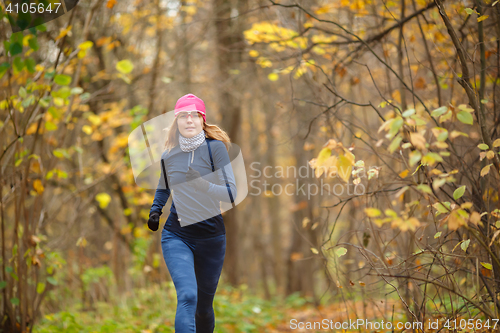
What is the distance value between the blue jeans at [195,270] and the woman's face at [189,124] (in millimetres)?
818

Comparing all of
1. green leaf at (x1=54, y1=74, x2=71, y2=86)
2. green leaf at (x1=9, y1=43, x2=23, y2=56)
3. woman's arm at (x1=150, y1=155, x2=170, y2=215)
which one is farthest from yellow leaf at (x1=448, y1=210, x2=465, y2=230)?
green leaf at (x1=9, y1=43, x2=23, y2=56)

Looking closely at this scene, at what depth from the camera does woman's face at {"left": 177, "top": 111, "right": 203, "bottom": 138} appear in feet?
9.76

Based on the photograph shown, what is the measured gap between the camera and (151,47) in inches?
368

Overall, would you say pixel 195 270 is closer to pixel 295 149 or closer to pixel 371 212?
pixel 371 212

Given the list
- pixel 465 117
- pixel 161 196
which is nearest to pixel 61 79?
pixel 161 196

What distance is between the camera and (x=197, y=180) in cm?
286

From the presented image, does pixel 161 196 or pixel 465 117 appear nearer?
pixel 465 117

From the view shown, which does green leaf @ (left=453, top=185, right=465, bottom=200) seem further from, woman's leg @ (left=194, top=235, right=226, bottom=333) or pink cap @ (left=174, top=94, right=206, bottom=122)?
pink cap @ (left=174, top=94, right=206, bottom=122)

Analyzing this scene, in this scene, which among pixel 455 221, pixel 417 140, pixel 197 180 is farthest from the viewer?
pixel 197 180

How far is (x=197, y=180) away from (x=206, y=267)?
73 cm

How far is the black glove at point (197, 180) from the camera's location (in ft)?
9.32

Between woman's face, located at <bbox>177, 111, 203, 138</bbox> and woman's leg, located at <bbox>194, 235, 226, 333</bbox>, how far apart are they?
882mm

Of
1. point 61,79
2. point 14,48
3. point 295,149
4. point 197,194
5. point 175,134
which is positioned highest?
point 295,149

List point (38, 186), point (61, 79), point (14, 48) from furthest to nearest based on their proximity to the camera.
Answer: point (38, 186)
point (61, 79)
point (14, 48)
